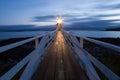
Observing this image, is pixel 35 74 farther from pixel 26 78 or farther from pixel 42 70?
pixel 26 78

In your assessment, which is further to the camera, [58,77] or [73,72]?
[73,72]

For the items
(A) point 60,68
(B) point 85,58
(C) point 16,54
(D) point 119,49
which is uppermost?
(D) point 119,49

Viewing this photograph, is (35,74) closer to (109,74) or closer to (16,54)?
(109,74)

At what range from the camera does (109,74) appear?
3732 mm

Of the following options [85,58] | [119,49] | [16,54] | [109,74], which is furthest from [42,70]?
[16,54]

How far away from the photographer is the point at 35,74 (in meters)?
6.74

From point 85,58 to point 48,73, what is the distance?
3.62ft

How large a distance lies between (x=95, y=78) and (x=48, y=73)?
2.00 m

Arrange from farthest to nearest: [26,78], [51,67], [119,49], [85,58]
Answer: [51,67], [85,58], [26,78], [119,49]

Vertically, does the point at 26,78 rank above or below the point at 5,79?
below

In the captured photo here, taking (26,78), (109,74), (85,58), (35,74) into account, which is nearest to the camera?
(109,74)

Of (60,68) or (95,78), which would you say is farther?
(60,68)

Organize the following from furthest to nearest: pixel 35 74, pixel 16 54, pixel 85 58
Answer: pixel 16 54, pixel 35 74, pixel 85 58

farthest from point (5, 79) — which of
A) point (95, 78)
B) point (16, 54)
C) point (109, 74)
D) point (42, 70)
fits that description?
point (16, 54)
